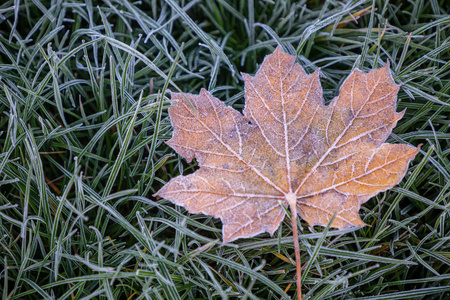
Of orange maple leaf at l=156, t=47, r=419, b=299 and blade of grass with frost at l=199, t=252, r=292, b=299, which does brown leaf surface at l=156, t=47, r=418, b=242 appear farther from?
blade of grass with frost at l=199, t=252, r=292, b=299

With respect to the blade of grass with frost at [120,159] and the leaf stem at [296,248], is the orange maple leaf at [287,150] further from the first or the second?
the blade of grass with frost at [120,159]

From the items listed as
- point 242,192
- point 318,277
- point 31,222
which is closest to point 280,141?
point 242,192

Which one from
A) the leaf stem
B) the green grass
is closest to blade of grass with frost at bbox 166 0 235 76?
the green grass

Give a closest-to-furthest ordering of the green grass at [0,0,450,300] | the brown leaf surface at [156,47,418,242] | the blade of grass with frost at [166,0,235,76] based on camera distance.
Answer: the brown leaf surface at [156,47,418,242]
the green grass at [0,0,450,300]
the blade of grass with frost at [166,0,235,76]

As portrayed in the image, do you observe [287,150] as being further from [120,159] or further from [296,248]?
[120,159]

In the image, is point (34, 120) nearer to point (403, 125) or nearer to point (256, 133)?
point (256, 133)

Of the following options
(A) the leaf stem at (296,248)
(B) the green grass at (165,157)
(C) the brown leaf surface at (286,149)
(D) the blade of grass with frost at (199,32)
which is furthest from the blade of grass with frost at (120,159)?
(A) the leaf stem at (296,248)

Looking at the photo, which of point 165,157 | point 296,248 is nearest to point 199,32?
point 165,157

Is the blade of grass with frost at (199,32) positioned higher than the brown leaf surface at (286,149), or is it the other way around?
the blade of grass with frost at (199,32)
